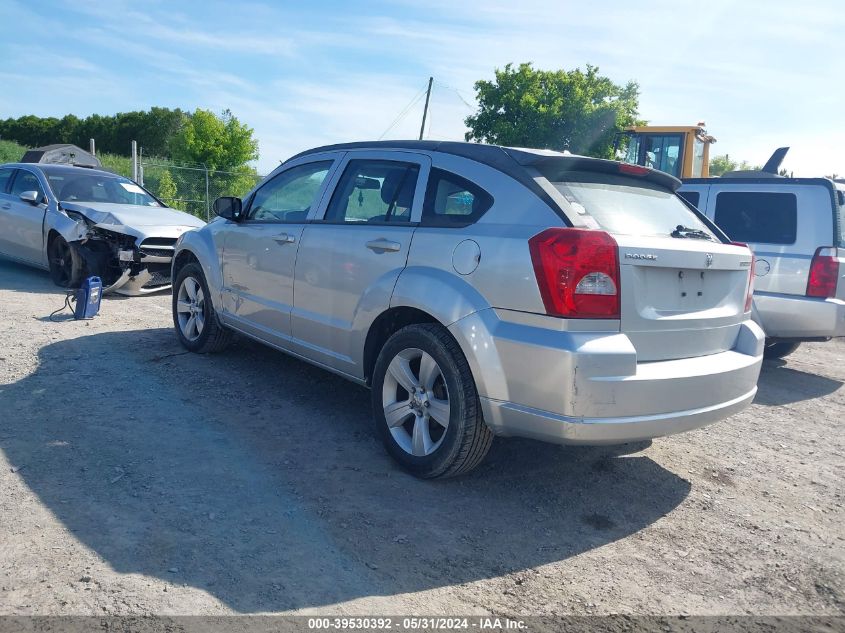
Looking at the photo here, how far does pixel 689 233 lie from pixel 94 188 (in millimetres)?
8790

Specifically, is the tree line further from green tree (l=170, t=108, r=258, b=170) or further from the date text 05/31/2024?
the date text 05/31/2024

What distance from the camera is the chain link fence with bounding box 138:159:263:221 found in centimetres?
1964

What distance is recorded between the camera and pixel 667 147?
15281 millimetres

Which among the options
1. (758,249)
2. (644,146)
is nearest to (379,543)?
(758,249)

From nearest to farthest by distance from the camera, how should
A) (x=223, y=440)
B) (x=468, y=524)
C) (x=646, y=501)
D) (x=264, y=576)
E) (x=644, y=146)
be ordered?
(x=264, y=576) → (x=468, y=524) → (x=646, y=501) → (x=223, y=440) → (x=644, y=146)

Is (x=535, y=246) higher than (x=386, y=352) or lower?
higher

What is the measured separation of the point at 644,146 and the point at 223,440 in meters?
13.8

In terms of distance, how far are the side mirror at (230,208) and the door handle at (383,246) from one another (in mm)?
1859

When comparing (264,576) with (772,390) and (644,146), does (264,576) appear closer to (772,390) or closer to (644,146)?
(772,390)

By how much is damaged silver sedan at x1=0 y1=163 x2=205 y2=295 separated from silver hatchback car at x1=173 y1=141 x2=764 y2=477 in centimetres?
468

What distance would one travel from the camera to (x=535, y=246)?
3207 mm

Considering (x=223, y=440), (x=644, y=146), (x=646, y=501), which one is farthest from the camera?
(x=644, y=146)

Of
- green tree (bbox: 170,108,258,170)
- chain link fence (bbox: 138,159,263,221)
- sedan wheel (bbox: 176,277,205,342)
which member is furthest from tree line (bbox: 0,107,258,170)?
sedan wheel (bbox: 176,277,205,342)

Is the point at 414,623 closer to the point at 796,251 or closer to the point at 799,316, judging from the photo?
the point at 799,316
